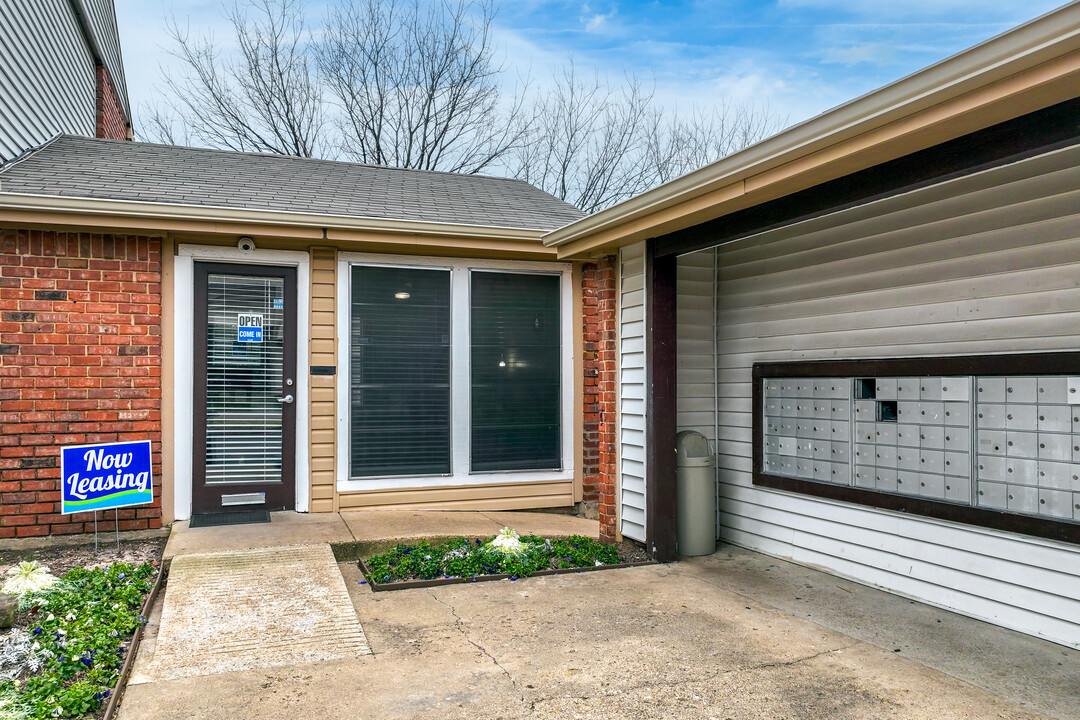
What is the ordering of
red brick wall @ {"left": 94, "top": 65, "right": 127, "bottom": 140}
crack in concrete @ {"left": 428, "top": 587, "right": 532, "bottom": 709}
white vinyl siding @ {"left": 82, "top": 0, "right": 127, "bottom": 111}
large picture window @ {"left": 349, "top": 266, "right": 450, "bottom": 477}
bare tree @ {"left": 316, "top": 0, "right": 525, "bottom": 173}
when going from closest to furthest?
crack in concrete @ {"left": 428, "top": 587, "right": 532, "bottom": 709}
large picture window @ {"left": 349, "top": 266, "right": 450, "bottom": 477}
white vinyl siding @ {"left": 82, "top": 0, "right": 127, "bottom": 111}
red brick wall @ {"left": 94, "top": 65, "right": 127, "bottom": 140}
bare tree @ {"left": 316, "top": 0, "right": 525, "bottom": 173}

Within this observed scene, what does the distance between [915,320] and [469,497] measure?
→ 12.8ft

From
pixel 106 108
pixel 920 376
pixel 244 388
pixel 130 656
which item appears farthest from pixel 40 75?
pixel 920 376

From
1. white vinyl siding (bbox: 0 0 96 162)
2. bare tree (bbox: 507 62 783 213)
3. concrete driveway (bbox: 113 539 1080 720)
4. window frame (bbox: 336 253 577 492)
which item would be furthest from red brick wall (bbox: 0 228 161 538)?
bare tree (bbox: 507 62 783 213)

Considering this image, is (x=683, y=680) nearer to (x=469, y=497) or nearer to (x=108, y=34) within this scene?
(x=469, y=497)

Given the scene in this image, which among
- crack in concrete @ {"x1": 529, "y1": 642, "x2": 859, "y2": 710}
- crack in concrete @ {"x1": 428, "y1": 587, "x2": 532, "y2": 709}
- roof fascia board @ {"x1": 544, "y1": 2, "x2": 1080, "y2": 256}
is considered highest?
roof fascia board @ {"x1": 544, "y1": 2, "x2": 1080, "y2": 256}

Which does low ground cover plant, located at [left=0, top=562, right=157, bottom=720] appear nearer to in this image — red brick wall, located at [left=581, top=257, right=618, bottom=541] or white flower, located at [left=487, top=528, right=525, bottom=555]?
white flower, located at [left=487, top=528, right=525, bottom=555]

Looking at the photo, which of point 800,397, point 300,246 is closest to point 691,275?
point 800,397

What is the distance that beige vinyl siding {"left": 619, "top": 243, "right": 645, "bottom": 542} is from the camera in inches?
208

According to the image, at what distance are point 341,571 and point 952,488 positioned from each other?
12.2 feet

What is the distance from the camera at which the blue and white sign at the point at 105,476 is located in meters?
5.00

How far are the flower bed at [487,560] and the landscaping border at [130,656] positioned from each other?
1207 millimetres

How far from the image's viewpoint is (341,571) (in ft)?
15.9

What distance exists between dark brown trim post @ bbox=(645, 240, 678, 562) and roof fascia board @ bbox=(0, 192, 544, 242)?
1.59 m

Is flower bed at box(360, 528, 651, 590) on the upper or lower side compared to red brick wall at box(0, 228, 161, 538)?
lower
